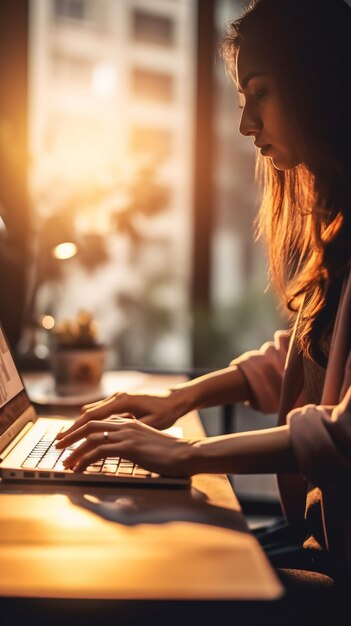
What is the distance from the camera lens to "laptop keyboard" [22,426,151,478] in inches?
31.6

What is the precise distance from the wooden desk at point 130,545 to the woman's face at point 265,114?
1.66 feet

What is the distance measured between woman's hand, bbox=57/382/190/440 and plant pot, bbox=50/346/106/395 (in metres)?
0.43

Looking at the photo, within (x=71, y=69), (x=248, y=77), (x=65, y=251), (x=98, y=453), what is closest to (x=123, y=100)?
(x=71, y=69)

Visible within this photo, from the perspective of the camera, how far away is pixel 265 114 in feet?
3.23

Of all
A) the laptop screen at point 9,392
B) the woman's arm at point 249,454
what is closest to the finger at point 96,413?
the laptop screen at point 9,392

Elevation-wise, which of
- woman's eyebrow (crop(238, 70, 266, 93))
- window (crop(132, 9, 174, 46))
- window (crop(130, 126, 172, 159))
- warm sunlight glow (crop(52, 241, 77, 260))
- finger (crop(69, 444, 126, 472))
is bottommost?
finger (crop(69, 444, 126, 472))

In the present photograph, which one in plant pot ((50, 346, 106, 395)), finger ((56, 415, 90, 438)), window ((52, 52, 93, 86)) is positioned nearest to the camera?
finger ((56, 415, 90, 438))

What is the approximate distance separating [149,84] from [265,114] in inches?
70.6

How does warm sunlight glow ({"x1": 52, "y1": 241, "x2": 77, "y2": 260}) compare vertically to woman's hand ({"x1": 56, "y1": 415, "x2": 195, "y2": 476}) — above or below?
above

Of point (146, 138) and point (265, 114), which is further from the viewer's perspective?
point (146, 138)

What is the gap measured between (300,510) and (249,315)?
1.67 meters

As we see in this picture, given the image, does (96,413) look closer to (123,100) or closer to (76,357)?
(76,357)

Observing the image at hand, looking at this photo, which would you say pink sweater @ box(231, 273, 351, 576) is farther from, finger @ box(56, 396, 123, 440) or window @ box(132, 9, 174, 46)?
window @ box(132, 9, 174, 46)

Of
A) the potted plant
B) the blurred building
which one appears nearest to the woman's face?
the potted plant
